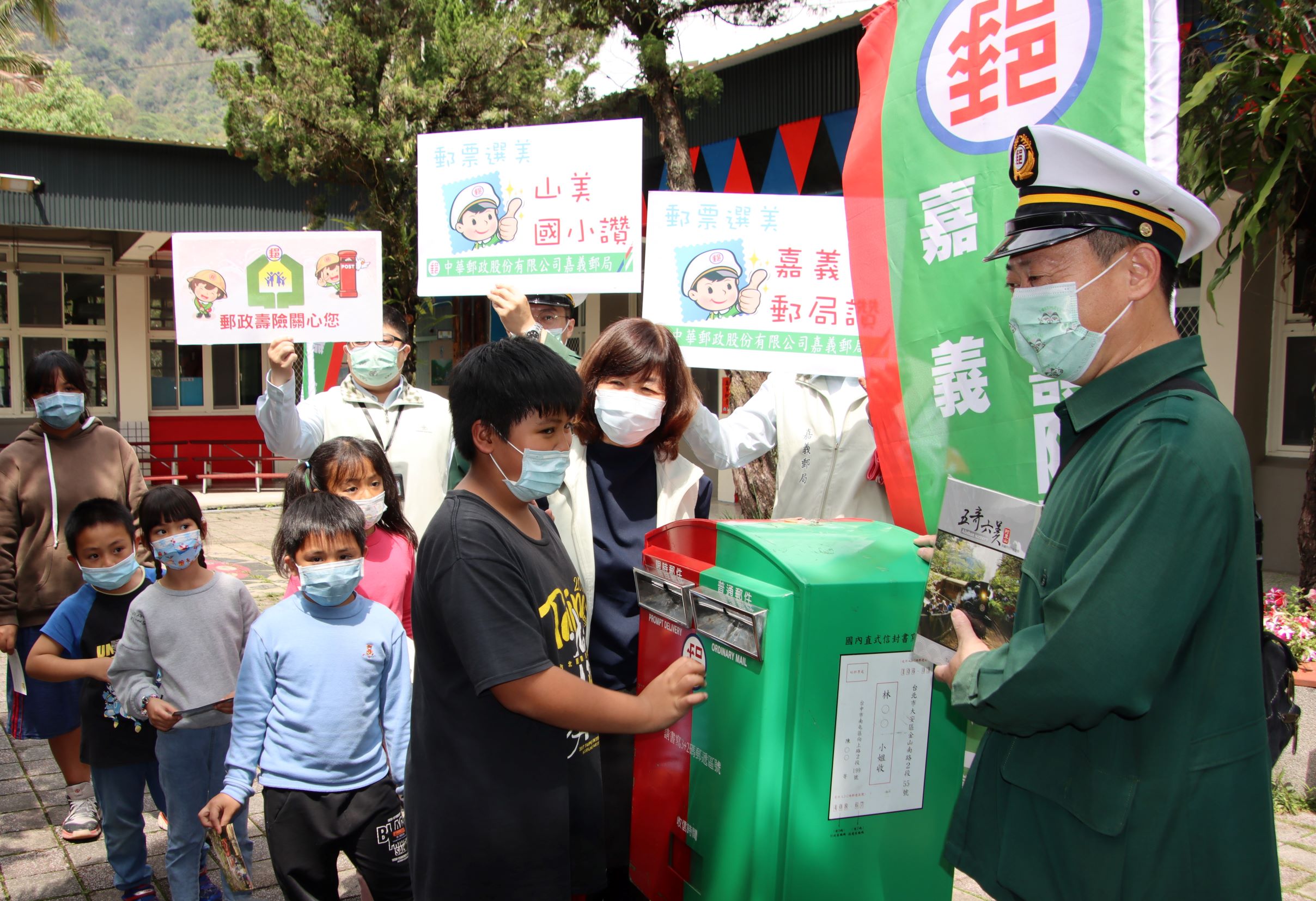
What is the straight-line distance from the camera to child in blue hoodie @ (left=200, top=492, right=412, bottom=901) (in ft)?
8.12

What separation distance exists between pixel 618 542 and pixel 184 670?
58.7 inches

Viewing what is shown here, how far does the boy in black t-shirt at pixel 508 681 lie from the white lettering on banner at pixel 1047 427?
76 cm

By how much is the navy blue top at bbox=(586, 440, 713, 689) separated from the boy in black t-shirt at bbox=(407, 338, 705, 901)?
0.36 metres

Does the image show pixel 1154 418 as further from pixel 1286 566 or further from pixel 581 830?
pixel 1286 566

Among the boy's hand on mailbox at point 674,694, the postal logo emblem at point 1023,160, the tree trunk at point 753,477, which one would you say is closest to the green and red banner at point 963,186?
the postal logo emblem at point 1023,160

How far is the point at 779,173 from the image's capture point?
9.41m

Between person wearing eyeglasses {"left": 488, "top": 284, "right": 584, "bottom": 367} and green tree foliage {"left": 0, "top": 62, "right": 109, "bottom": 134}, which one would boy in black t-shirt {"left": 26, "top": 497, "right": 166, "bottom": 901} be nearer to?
person wearing eyeglasses {"left": 488, "top": 284, "right": 584, "bottom": 367}

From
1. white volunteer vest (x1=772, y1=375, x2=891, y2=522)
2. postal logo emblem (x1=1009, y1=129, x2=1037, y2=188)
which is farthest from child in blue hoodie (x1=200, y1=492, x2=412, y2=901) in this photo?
postal logo emblem (x1=1009, y1=129, x2=1037, y2=188)

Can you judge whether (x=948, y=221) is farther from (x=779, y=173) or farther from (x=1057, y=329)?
(x=779, y=173)

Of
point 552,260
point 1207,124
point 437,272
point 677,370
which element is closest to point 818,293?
point 677,370

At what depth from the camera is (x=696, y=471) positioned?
9.04 ft

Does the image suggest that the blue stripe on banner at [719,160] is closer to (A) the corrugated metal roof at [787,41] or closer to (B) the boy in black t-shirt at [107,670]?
(A) the corrugated metal roof at [787,41]

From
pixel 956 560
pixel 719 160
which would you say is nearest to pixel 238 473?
pixel 719 160

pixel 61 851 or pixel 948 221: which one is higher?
pixel 948 221
